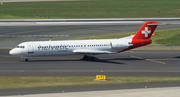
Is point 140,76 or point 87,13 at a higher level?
point 87,13

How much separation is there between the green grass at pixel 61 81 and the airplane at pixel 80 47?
33.7 ft

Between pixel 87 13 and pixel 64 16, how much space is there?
505 inches

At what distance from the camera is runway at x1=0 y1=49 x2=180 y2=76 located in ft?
107

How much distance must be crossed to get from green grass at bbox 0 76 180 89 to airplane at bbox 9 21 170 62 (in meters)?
10.3

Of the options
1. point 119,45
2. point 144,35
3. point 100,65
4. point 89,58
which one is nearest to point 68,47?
point 89,58

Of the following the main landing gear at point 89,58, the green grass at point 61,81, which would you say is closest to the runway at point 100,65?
the main landing gear at point 89,58

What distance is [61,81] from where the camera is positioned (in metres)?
28.3

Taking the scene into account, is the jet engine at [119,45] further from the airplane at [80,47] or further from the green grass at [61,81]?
the green grass at [61,81]

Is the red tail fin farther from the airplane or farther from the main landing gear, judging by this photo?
the main landing gear

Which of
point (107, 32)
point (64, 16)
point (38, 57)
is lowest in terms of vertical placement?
point (38, 57)

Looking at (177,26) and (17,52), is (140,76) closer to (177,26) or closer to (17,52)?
(17,52)

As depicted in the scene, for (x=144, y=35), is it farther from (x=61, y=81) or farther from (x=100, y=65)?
(x=61, y=81)

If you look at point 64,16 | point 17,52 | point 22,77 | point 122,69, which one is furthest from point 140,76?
point 64,16

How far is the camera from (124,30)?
238 feet
